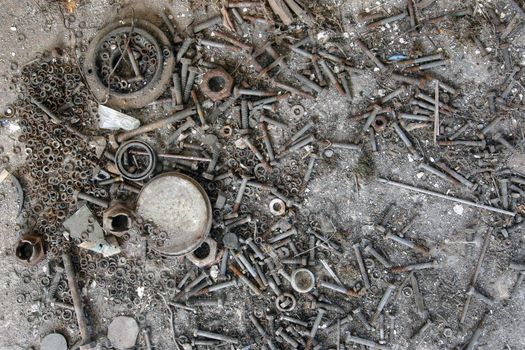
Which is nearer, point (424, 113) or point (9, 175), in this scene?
point (424, 113)

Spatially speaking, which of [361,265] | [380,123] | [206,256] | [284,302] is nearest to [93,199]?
[206,256]

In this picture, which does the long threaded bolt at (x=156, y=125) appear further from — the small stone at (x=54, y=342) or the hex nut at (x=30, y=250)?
the small stone at (x=54, y=342)

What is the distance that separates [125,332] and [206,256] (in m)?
1.63

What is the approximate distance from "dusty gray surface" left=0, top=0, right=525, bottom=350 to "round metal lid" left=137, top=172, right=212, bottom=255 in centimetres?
41

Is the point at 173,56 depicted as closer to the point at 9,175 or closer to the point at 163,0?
the point at 163,0

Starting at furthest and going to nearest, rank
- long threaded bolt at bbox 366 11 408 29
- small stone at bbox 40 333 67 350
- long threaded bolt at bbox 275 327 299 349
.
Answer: small stone at bbox 40 333 67 350, long threaded bolt at bbox 275 327 299 349, long threaded bolt at bbox 366 11 408 29

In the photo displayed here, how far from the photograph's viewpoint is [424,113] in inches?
216

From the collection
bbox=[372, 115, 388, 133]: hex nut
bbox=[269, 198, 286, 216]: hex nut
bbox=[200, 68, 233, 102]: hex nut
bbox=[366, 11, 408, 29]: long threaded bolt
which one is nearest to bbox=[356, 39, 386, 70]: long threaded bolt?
bbox=[366, 11, 408, 29]: long threaded bolt

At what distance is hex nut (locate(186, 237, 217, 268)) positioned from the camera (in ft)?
18.3

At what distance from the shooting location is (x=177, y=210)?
5.58 meters

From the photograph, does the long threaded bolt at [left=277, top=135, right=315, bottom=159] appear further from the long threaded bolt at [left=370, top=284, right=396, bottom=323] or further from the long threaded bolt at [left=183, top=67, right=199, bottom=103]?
the long threaded bolt at [left=370, top=284, right=396, bottom=323]

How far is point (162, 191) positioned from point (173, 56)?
1.83 meters

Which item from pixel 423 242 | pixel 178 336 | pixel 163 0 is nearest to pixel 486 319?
pixel 423 242

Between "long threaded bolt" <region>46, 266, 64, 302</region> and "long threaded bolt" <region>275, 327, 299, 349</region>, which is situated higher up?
"long threaded bolt" <region>46, 266, 64, 302</region>
